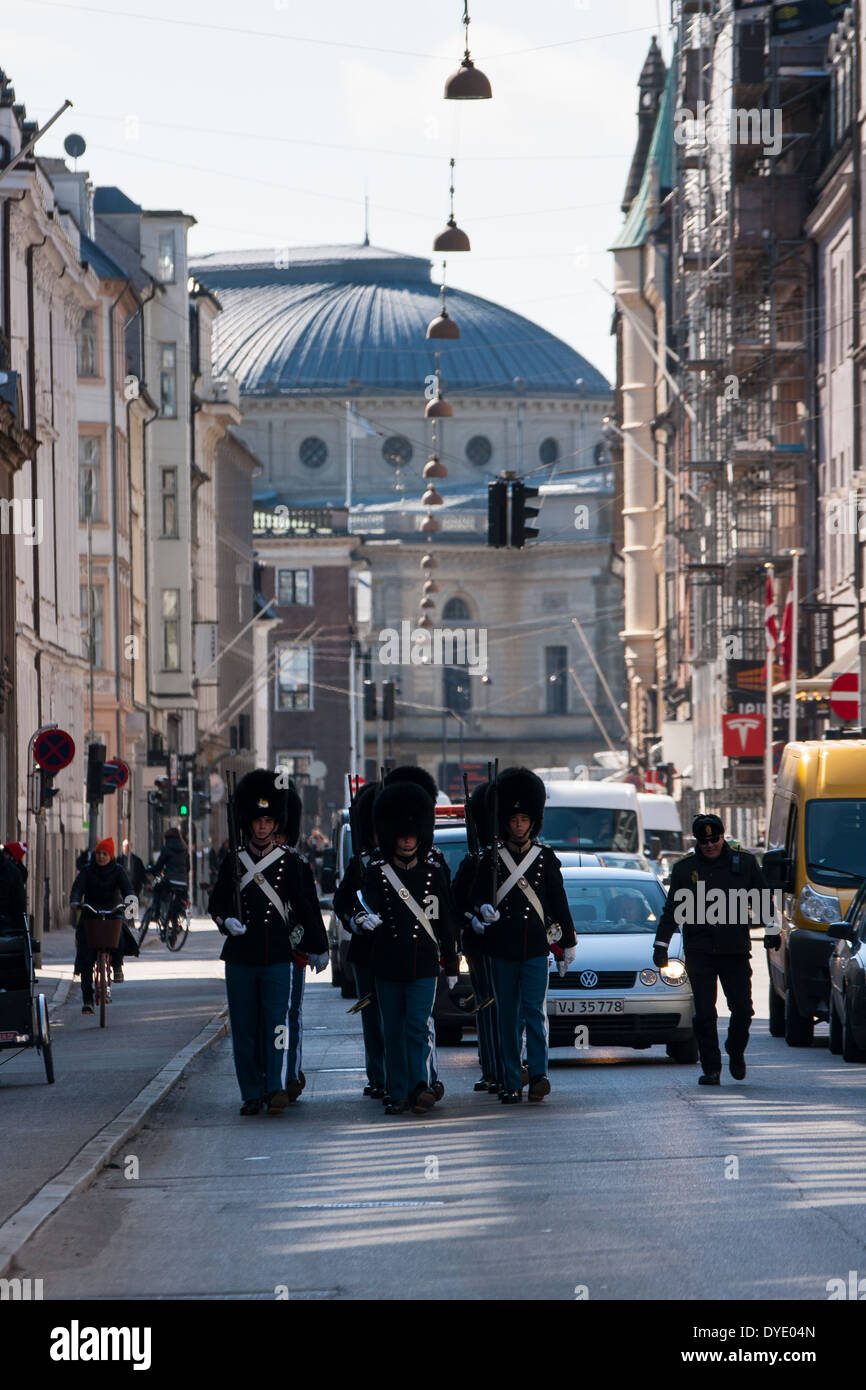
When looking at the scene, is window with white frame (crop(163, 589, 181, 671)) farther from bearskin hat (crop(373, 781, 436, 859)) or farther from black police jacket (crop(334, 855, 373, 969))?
bearskin hat (crop(373, 781, 436, 859))

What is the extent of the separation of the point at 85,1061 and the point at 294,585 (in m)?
102

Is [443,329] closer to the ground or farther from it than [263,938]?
farther from it

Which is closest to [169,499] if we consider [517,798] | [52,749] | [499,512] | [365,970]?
[499,512]

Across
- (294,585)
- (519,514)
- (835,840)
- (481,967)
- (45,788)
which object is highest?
(294,585)

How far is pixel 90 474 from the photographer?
62156 millimetres

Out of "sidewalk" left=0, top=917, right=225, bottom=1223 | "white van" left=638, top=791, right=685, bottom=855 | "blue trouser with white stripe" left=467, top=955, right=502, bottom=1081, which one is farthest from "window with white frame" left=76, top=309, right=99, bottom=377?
"blue trouser with white stripe" left=467, top=955, right=502, bottom=1081

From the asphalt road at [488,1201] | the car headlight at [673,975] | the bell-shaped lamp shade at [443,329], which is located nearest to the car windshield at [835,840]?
the car headlight at [673,975]

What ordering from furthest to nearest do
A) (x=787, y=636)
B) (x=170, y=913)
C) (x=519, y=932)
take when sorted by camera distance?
(x=787, y=636) → (x=170, y=913) → (x=519, y=932)

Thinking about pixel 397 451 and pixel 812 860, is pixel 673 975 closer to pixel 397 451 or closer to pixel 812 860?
pixel 812 860

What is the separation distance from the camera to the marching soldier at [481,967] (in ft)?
54.3

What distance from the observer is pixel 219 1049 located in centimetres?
2225

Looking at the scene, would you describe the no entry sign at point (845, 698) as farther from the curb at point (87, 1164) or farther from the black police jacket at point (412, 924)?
the black police jacket at point (412, 924)

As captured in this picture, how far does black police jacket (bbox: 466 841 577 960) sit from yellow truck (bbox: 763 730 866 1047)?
4.62 meters
